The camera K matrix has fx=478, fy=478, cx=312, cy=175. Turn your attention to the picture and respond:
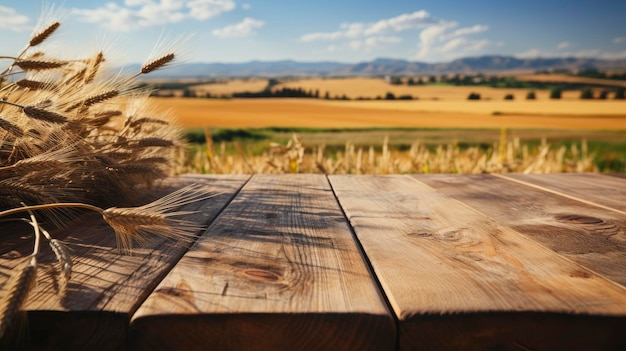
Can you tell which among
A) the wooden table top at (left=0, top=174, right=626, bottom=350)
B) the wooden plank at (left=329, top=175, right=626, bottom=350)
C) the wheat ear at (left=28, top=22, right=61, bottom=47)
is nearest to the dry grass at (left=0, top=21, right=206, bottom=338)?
the wheat ear at (left=28, top=22, right=61, bottom=47)

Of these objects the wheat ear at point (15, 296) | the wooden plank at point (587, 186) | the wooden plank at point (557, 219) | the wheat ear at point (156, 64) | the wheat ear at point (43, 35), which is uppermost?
the wheat ear at point (43, 35)

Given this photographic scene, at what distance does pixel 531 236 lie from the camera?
114 cm

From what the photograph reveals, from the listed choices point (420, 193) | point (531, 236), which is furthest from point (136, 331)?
point (420, 193)

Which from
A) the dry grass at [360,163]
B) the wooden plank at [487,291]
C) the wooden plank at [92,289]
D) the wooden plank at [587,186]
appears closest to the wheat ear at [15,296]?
the wooden plank at [92,289]

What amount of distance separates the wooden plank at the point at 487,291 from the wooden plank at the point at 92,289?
413 millimetres

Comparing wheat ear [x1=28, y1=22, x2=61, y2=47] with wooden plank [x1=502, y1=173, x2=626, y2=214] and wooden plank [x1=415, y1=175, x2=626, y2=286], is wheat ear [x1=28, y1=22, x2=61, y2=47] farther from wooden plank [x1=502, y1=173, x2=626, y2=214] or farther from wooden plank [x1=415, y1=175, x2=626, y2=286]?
wooden plank [x1=502, y1=173, x2=626, y2=214]

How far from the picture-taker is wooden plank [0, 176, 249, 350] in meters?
0.72

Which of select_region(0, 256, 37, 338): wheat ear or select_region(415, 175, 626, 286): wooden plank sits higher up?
select_region(0, 256, 37, 338): wheat ear

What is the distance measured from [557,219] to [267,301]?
0.95 metres

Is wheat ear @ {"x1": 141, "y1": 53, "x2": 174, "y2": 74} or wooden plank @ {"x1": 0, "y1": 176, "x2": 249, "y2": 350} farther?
wheat ear @ {"x1": 141, "y1": 53, "x2": 174, "y2": 74}

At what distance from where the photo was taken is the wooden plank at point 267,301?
702 mm

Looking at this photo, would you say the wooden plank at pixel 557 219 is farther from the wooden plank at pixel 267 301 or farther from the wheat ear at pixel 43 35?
the wheat ear at pixel 43 35

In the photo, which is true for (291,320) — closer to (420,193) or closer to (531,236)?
(531,236)

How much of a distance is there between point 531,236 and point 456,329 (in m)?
0.53
